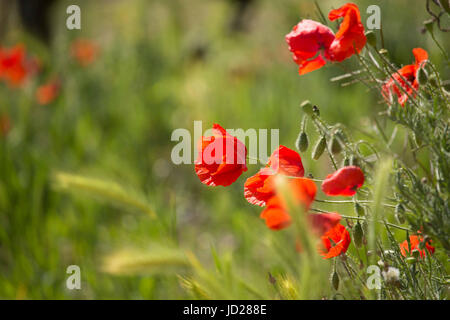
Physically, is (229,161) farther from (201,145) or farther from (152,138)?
(152,138)

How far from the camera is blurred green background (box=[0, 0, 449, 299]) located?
158 centimetres

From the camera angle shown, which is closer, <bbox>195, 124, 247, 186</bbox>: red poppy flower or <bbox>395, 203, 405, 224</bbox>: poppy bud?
<bbox>395, 203, 405, 224</bbox>: poppy bud

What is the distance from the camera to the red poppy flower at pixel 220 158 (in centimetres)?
73

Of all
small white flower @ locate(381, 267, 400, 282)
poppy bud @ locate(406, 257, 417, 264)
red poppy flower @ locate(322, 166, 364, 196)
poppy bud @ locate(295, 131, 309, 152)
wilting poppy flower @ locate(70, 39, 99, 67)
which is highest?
wilting poppy flower @ locate(70, 39, 99, 67)

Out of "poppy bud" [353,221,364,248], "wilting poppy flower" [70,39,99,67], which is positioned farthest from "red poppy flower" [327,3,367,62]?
"wilting poppy flower" [70,39,99,67]

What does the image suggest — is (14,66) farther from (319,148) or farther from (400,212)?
(400,212)

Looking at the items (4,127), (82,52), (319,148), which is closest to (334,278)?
(319,148)

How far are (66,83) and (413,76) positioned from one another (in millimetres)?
2356

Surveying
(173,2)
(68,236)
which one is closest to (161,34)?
(173,2)

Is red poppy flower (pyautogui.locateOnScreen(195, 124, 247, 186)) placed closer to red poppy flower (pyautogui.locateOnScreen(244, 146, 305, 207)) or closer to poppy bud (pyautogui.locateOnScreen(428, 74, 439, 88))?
red poppy flower (pyautogui.locateOnScreen(244, 146, 305, 207))

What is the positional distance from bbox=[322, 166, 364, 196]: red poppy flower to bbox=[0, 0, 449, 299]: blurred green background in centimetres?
→ 21

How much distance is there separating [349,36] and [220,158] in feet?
0.82

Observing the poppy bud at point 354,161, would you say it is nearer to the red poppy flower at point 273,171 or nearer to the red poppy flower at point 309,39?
the red poppy flower at point 273,171
